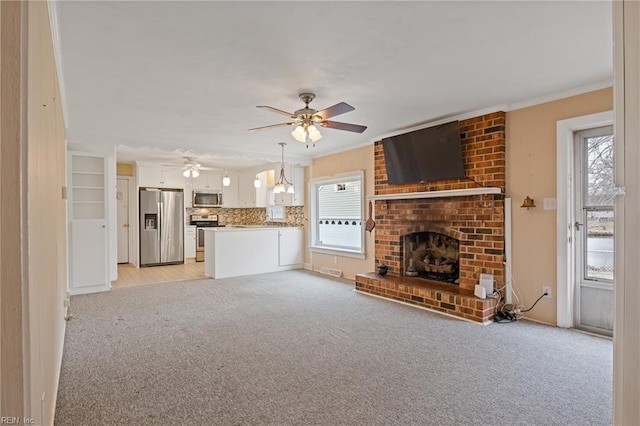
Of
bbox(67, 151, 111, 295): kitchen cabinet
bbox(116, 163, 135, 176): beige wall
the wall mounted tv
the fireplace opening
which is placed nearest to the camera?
the wall mounted tv

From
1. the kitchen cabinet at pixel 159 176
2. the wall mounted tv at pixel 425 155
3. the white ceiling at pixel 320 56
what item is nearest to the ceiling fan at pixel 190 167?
the kitchen cabinet at pixel 159 176

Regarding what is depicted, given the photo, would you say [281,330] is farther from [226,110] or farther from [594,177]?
[594,177]

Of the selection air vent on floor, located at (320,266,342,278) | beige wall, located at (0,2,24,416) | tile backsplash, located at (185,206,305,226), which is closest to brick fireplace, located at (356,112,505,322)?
air vent on floor, located at (320,266,342,278)

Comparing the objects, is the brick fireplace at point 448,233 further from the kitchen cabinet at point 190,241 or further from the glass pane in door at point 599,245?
the kitchen cabinet at point 190,241

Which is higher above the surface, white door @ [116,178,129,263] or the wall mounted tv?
the wall mounted tv

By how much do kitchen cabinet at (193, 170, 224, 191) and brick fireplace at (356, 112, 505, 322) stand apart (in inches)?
193

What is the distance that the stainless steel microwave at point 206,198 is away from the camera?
852 cm

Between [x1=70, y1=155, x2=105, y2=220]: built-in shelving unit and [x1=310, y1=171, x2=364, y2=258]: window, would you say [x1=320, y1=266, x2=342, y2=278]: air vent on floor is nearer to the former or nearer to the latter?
[x1=310, y1=171, x2=364, y2=258]: window

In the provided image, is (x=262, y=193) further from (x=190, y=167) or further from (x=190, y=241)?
(x=190, y=241)

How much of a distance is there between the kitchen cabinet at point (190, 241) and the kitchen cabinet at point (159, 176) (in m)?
1.10

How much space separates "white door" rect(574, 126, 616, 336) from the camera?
10.8 ft

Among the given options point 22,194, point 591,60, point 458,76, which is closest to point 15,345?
point 22,194

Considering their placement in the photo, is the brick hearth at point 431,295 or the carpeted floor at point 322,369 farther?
the brick hearth at point 431,295

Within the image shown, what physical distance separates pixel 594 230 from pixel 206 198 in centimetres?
769
